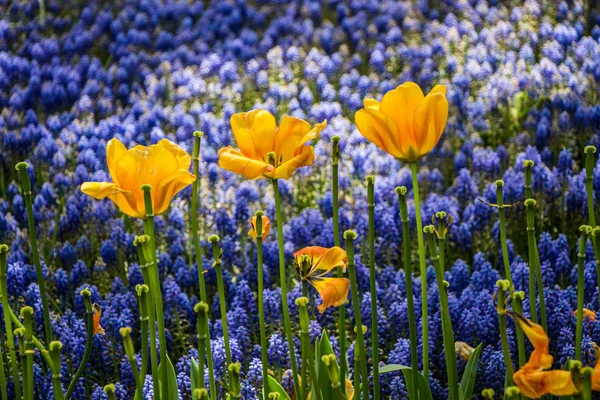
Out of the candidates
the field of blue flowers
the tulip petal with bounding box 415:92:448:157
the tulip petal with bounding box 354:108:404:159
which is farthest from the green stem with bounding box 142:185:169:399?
the tulip petal with bounding box 415:92:448:157

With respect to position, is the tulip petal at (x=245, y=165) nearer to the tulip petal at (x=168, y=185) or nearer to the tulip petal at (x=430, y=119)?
the tulip petal at (x=168, y=185)

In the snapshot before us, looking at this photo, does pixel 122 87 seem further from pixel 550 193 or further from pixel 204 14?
pixel 550 193

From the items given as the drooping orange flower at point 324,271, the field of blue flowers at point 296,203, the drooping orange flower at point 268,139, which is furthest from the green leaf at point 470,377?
the drooping orange flower at point 268,139

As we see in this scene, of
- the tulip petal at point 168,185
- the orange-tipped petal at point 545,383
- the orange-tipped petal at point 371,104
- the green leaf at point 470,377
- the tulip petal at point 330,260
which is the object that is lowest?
the orange-tipped petal at point 545,383

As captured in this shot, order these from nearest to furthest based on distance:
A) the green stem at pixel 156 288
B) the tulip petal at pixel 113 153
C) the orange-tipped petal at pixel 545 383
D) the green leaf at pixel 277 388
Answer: the orange-tipped petal at pixel 545 383
the green stem at pixel 156 288
the tulip petal at pixel 113 153
the green leaf at pixel 277 388

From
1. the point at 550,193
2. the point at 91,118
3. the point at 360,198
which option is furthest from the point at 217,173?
the point at 550,193

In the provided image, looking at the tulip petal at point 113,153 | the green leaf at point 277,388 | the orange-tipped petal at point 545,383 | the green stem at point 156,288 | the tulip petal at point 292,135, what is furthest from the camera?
the green leaf at point 277,388
